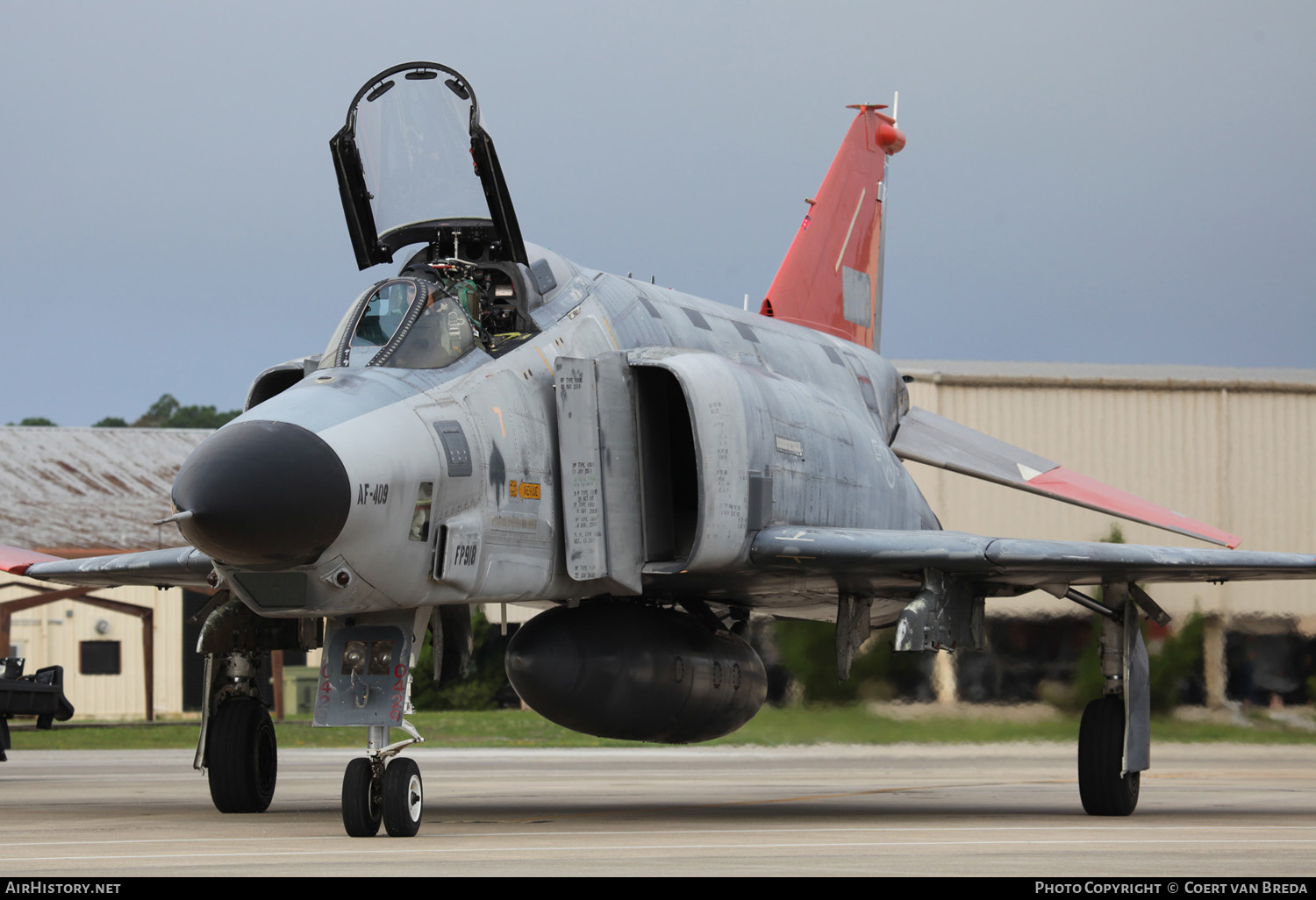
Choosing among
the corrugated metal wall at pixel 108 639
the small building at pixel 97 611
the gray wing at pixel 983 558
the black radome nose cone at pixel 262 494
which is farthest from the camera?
the corrugated metal wall at pixel 108 639

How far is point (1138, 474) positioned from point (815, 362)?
15765 millimetres

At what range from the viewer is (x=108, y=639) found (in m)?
31.7

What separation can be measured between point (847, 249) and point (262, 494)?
9065 millimetres

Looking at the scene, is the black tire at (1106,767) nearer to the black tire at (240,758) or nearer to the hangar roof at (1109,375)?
the black tire at (240,758)

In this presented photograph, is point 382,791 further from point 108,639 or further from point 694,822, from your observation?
point 108,639

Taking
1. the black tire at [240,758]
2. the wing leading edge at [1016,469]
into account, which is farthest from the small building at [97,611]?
the wing leading edge at [1016,469]

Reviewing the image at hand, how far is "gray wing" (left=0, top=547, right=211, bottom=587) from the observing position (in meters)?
11.0

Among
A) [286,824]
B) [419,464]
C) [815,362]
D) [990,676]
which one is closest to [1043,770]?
[990,676]

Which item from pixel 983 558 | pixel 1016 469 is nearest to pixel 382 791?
pixel 983 558

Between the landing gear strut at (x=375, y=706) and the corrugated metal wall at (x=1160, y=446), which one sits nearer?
the landing gear strut at (x=375, y=706)

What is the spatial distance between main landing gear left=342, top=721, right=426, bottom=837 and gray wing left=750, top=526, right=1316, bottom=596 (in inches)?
108

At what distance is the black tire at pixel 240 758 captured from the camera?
1081 cm

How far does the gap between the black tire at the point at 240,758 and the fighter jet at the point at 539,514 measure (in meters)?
0.02

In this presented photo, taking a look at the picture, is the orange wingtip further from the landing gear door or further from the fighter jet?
the landing gear door
